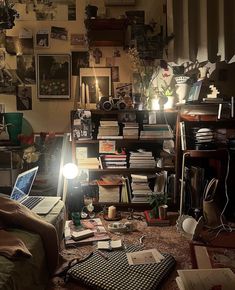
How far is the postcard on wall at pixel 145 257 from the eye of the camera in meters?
2.09

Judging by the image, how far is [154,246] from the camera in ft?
7.89

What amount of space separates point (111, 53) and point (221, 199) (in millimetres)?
1747

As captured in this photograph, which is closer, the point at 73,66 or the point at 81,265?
the point at 81,265

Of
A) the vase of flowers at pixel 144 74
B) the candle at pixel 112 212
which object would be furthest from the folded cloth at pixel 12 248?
the vase of flowers at pixel 144 74

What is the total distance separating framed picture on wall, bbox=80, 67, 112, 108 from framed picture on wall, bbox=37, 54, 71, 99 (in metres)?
0.16

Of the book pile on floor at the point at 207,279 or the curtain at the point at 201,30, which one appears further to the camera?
the curtain at the point at 201,30

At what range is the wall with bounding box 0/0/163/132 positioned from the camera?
3309mm

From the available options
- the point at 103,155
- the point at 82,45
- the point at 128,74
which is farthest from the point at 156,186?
the point at 82,45

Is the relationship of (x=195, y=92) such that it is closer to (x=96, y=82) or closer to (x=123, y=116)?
(x=123, y=116)

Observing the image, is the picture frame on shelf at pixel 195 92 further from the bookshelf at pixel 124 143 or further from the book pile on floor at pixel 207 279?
the book pile on floor at pixel 207 279

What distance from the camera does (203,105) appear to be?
2941mm

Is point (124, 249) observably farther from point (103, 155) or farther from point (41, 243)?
point (103, 155)

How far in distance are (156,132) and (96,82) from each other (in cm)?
79

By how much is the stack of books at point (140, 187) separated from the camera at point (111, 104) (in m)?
0.65
